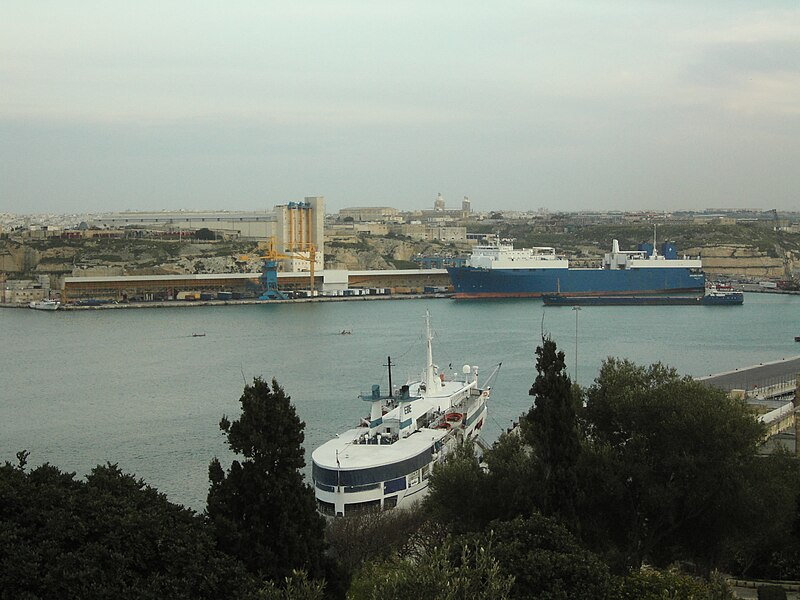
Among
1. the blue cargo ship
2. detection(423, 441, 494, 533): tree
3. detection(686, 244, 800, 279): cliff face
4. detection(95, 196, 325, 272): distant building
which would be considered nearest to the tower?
detection(95, 196, 325, 272): distant building

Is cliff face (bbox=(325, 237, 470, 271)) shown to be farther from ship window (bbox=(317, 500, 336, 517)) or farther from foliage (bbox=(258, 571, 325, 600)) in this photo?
foliage (bbox=(258, 571, 325, 600))

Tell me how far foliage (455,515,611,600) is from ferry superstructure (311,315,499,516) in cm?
319

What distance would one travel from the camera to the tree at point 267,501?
15.0 ft

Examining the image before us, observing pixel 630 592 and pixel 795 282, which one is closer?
pixel 630 592

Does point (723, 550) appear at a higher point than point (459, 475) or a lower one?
lower

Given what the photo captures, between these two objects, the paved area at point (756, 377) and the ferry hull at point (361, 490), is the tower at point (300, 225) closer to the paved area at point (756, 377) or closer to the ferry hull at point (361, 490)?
the paved area at point (756, 377)

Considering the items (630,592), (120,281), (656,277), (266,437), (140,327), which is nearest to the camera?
(630,592)

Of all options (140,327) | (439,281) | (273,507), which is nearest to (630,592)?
(273,507)

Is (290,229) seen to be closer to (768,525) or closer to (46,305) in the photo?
(46,305)

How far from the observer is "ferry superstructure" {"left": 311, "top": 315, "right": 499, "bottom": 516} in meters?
7.72

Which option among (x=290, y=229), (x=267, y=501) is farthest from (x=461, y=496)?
(x=290, y=229)

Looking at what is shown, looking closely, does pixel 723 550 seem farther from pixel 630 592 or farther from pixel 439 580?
pixel 439 580

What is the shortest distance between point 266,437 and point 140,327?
1989 cm

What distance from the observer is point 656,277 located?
34469 millimetres
